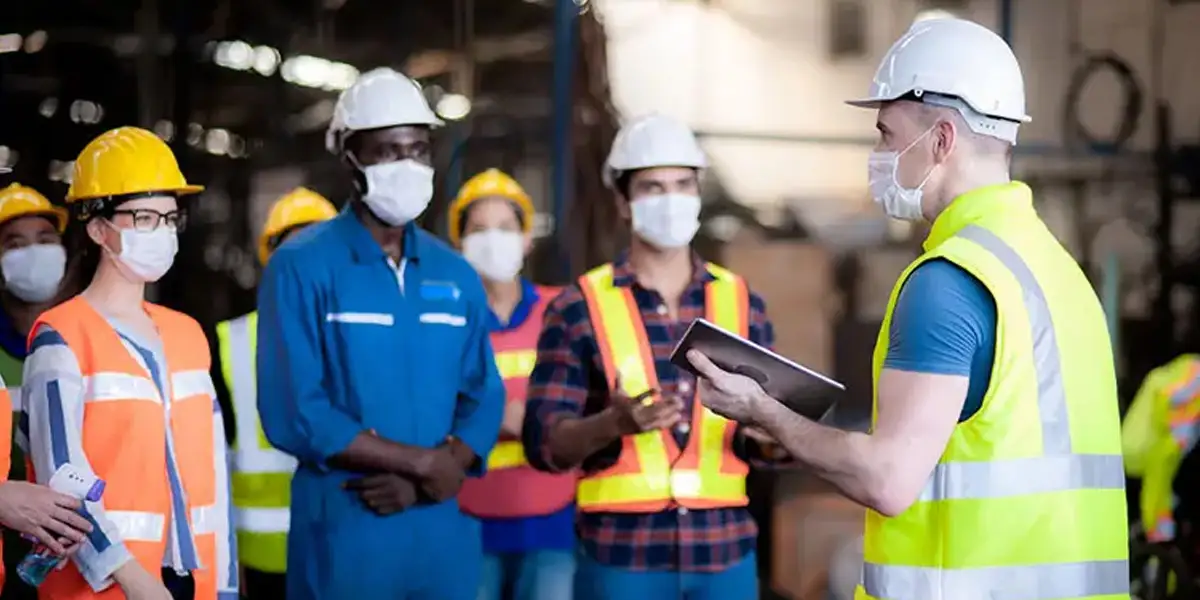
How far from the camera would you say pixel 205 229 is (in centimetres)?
437

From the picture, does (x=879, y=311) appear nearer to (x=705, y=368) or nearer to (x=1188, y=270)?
(x=1188, y=270)

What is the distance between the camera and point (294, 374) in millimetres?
3338

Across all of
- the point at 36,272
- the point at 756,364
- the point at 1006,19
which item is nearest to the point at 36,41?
the point at 36,272

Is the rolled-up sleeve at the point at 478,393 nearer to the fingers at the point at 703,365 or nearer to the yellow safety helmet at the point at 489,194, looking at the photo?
the yellow safety helmet at the point at 489,194

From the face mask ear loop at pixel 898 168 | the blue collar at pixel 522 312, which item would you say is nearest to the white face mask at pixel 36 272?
the blue collar at pixel 522 312

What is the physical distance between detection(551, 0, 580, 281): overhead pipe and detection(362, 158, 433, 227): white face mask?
1.87 m

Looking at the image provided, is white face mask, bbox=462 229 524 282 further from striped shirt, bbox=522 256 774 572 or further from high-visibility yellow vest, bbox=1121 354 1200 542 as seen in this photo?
high-visibility yellow vest, bbox=1121 354 1200 542

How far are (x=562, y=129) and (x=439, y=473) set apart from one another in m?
2.23

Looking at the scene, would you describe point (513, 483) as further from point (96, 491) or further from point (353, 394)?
point (96, 491)

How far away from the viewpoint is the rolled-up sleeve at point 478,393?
11.8 feet

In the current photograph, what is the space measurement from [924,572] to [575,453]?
4.17 ft

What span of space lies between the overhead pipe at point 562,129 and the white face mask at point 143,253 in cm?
242

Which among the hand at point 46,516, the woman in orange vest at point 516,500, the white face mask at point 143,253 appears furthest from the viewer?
the woman in orange vest at point 516,500

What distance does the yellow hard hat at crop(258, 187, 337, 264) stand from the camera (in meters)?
4.49
